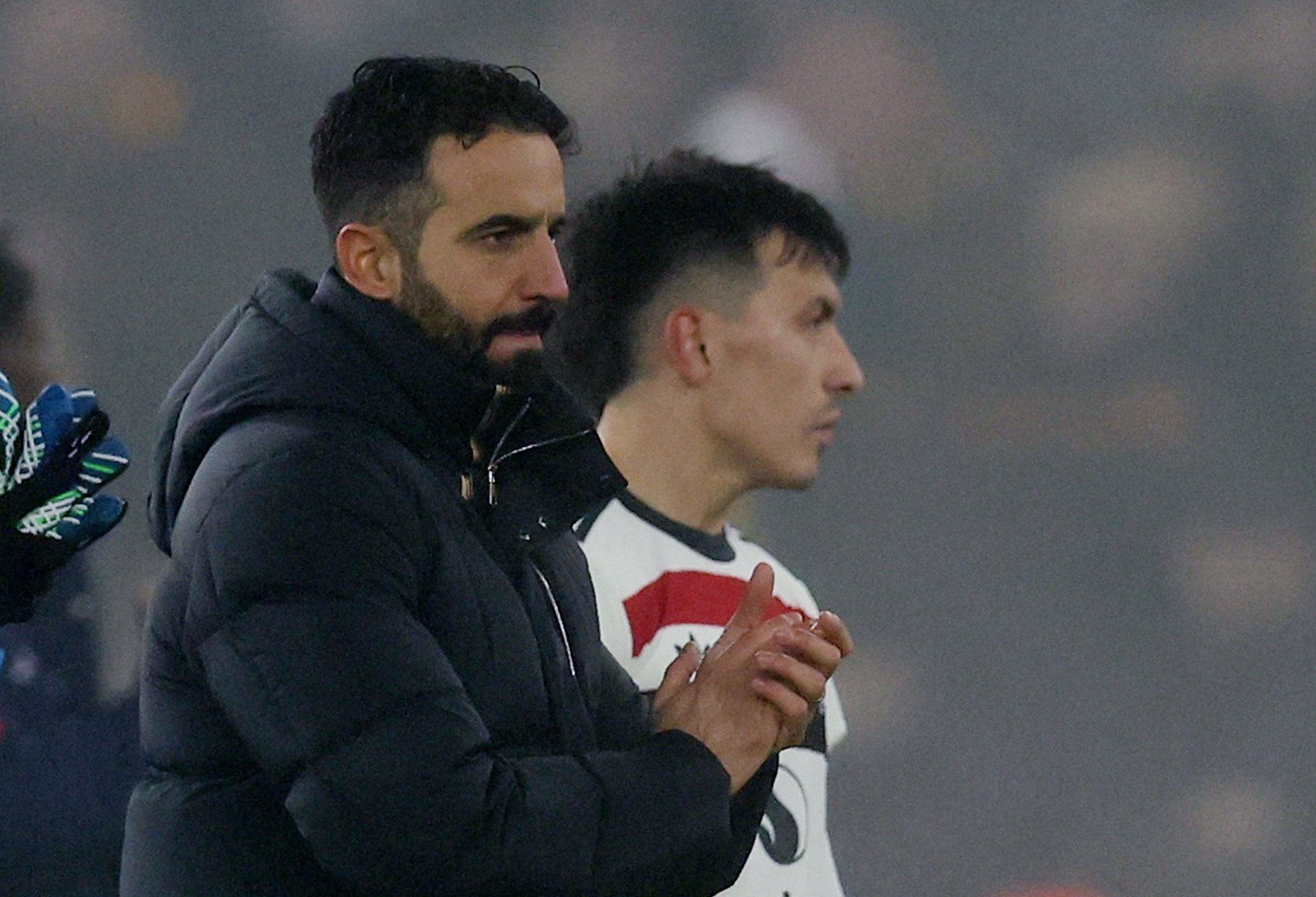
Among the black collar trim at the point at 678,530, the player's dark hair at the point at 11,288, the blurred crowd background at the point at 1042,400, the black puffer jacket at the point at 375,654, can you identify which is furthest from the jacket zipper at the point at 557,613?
the blurred crowd background at the point at 1042,400

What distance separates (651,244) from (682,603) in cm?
34

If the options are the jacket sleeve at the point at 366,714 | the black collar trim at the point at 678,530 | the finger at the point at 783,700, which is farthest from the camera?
the black collar trim at the point at 678,530

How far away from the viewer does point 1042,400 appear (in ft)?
7.74

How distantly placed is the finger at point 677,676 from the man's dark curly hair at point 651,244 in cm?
58

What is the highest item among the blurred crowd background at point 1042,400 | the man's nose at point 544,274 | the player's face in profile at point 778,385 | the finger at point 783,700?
the blurred crowd background at point 1042,400

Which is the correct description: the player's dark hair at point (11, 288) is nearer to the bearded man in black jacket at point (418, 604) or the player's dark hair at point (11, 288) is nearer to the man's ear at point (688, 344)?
the man's ear at point (688, 344)

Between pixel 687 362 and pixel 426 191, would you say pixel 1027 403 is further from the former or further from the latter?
pixel 426 191

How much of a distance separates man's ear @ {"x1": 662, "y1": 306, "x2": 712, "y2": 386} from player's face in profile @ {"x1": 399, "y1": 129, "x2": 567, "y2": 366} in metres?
0.57

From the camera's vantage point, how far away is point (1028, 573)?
2.33 m

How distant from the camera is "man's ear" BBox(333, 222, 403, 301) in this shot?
978 millimetres

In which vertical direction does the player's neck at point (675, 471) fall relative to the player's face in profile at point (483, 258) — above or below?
above

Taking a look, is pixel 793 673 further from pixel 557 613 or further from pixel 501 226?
pixel 501 226

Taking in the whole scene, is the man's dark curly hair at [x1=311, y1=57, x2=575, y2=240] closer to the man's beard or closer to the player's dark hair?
the man's beard

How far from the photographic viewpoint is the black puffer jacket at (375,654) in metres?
0.82
